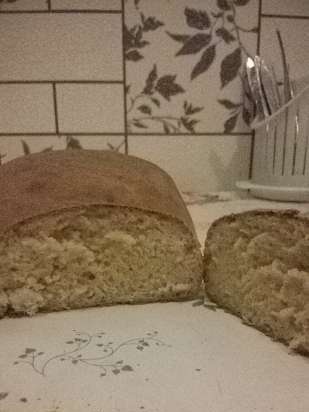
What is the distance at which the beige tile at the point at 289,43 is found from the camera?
159cm

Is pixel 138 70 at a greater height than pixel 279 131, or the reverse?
pixel 138 70

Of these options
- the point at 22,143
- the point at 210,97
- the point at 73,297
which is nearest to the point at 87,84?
the point at 22,143

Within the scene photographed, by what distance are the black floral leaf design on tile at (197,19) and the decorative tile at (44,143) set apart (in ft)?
1.53

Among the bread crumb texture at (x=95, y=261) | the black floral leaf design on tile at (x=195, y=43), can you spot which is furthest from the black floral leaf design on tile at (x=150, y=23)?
the bread crumb texture at (x=95, y=261)

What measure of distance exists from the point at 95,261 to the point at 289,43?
1.09 meters

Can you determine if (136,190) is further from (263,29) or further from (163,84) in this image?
(263,29)

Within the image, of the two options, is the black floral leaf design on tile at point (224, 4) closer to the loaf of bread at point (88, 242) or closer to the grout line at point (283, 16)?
the grout line at point (283, 16)

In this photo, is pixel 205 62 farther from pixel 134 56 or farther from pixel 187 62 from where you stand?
pixel 134 56

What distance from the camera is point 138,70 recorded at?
1596mm

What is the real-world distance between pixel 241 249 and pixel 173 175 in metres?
0.76

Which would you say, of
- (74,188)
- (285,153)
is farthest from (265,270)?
(285,153)

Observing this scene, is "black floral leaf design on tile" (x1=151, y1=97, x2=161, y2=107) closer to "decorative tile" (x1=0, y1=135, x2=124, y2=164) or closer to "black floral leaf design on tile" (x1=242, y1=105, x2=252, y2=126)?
"decorative tile" (x1=0, y1=135, x2=124, y2=164)

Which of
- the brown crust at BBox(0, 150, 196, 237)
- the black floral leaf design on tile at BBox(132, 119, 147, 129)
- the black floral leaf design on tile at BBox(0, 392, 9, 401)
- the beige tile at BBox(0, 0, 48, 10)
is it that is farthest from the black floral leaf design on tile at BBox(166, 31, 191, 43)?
the black floral leaf design on tile at BBox(0, 392, 9, 401)

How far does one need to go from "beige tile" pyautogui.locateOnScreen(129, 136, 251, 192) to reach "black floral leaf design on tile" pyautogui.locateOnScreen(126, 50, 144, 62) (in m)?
0.27
